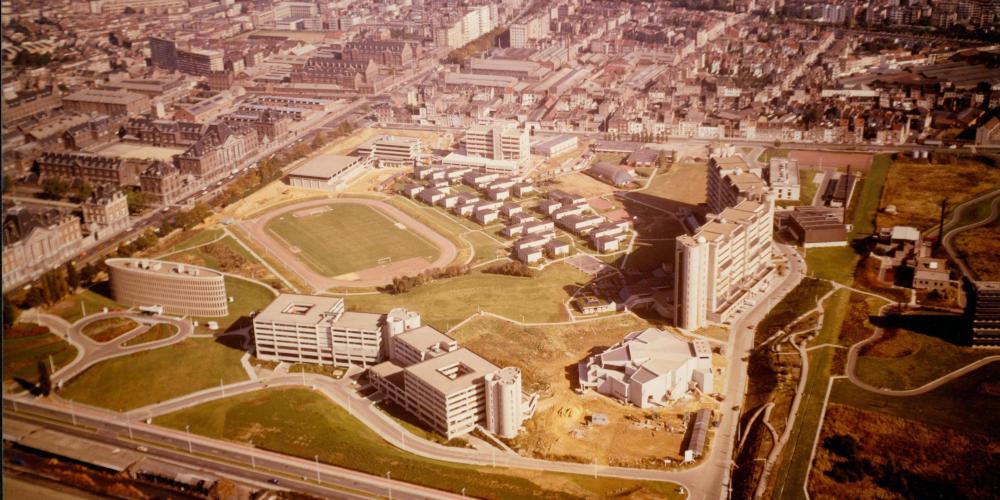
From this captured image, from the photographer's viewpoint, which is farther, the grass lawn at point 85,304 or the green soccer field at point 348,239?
the green soccer field at point 348,239

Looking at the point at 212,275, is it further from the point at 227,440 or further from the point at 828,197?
the point at 828,197

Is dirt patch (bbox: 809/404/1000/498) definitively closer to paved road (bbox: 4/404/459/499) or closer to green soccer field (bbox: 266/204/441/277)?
paved road (bbox: 4/404/459/499)

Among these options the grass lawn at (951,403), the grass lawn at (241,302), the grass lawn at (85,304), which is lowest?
the grass lawn at (951,403)

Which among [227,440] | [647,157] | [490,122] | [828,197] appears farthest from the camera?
[490,122]

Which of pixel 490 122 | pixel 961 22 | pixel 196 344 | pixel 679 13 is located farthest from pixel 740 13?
pixel 196 344

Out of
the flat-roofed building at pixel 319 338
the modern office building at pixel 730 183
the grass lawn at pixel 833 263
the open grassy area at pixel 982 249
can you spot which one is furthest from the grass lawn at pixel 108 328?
the open grassy area at pixel 982 249

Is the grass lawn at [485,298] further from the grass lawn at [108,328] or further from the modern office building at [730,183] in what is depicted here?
the grass lawn at [108,328]
